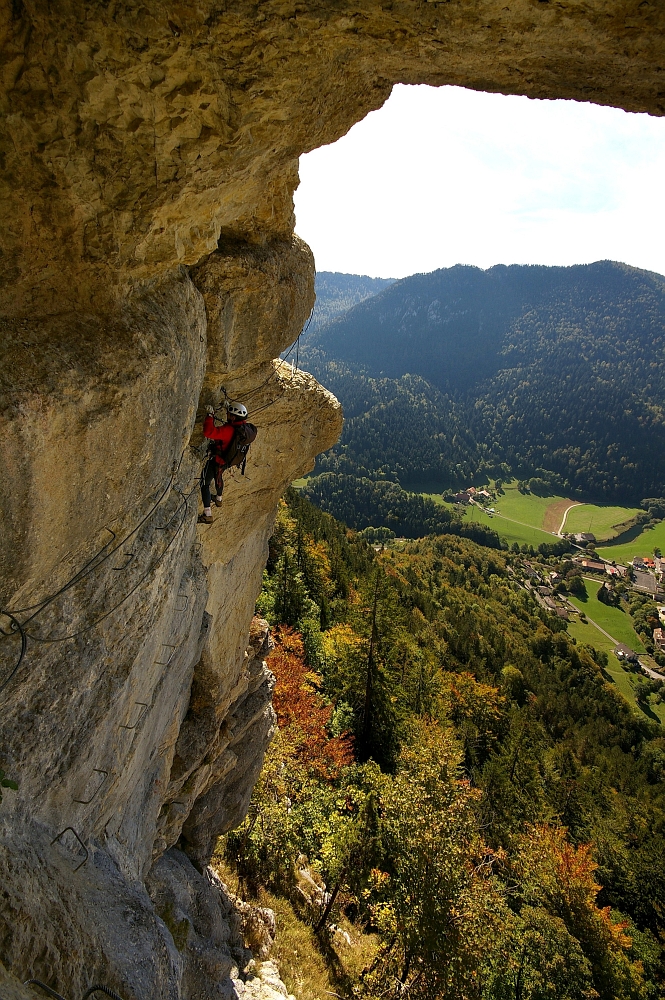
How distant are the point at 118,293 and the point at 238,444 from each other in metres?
2.89

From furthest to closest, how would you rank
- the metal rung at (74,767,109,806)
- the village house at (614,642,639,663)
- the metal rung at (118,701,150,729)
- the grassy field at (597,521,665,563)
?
the grassy field at (597,521,665,563) → the village house at (614,642,639,663) → the metal rung at (118,701,150,729) → the metal rung at (74,767,109,806)

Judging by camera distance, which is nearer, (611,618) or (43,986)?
(43,986)

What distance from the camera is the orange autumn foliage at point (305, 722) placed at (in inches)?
902

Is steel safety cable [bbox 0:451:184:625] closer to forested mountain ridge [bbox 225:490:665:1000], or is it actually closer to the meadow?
forested mountain ridge [bbox 225:490:665:1000]

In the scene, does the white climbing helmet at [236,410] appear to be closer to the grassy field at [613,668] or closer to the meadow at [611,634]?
the grassy field at [613,668]

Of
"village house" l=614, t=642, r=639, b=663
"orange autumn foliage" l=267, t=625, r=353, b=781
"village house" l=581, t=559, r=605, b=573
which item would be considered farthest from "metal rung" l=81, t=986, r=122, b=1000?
"village house" l=581, t=559, r=605, b=573

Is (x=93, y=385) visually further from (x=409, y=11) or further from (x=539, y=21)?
(x=539, y=21)

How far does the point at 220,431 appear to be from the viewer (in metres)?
7.27

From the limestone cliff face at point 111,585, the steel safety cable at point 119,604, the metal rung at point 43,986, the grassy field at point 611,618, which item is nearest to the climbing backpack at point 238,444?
the limestone cliff face at point 111,585

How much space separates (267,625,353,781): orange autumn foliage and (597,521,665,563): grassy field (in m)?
149

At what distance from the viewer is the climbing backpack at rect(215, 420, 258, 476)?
725 centimetres

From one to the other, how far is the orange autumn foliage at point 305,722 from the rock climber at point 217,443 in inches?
688

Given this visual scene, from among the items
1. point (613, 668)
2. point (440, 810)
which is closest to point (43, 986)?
point (440, 810)

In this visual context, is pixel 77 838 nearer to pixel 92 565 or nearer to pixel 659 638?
pixel 92 565
